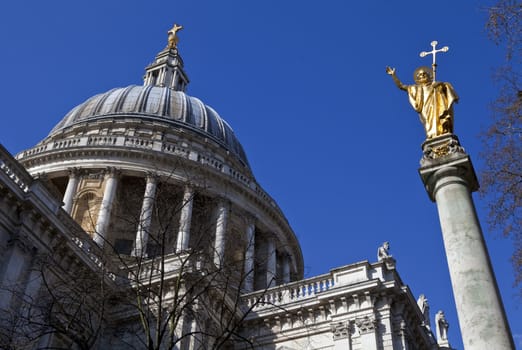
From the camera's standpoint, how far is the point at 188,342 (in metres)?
19.3

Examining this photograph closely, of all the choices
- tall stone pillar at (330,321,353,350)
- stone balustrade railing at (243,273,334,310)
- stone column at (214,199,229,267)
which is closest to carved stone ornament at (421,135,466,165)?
tall stone pillar at (330,321,353,350)

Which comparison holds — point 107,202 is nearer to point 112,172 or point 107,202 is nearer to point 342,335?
point 112,172

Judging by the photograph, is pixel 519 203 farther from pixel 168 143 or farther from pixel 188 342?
pixel 168 143

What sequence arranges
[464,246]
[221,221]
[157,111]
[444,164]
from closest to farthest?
→ [464,246] → [444,164] → [221,221] → [157,111]

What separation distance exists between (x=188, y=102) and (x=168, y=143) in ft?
32.4

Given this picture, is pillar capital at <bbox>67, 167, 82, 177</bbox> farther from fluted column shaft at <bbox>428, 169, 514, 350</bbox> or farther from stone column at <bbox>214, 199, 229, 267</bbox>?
fluted column shaft at <bbox>428, 169, 514, 350</bbox>

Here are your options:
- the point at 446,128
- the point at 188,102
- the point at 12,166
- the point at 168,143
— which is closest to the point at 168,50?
the point at 188,102

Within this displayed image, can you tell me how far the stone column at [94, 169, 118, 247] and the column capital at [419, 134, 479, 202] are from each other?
2369cm

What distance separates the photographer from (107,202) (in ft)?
113

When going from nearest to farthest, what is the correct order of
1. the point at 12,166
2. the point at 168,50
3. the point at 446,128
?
the point at 446,128 < the point at 12,166 < the point at 168,50

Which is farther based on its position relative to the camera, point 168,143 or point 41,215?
point 168,143

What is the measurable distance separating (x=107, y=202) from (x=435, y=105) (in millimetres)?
25708

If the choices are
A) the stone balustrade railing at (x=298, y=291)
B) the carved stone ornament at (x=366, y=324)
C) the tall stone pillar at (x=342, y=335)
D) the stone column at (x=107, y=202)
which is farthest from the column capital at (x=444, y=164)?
the stone column at (x=107, y=202)

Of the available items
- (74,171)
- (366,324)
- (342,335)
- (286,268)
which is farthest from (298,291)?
(74,171)
